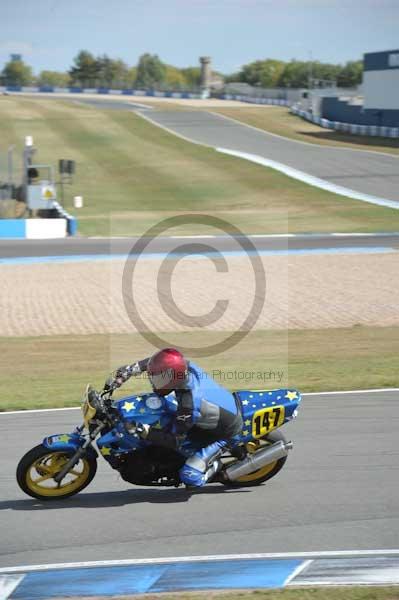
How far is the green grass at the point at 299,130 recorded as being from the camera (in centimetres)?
5819

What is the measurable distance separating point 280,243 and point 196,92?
350 ft

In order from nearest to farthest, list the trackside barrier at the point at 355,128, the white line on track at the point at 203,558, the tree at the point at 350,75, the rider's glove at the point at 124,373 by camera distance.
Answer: the white line on track at the point at 203,558
the rider's glove at the point at 124,373
the trackside barrier at the point at 355,128
the tree at the point at 350,75

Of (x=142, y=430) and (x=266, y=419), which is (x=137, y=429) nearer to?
(x=142, y=430)

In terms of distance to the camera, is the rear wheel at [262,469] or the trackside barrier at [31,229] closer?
the rear wheel at [262,469]

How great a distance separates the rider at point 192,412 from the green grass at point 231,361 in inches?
160

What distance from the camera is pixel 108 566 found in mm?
6656

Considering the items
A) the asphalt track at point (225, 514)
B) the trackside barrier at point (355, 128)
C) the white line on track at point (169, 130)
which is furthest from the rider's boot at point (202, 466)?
the trackside barrier at point (355, 128)

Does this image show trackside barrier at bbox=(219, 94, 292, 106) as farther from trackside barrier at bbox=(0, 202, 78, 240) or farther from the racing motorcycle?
the racing motorcycle

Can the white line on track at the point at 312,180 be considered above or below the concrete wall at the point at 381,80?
below

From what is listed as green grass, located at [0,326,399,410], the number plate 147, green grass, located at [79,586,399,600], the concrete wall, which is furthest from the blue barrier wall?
green grass, located at [79,586,399,600]

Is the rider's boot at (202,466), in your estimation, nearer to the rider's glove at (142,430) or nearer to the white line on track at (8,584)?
the rider's glove at (142,430)

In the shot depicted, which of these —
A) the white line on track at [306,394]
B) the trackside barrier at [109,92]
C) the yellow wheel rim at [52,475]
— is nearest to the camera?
the yellow wheel rim at [52,475]

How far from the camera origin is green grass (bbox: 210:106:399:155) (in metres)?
58.2

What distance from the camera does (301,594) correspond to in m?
6.12
